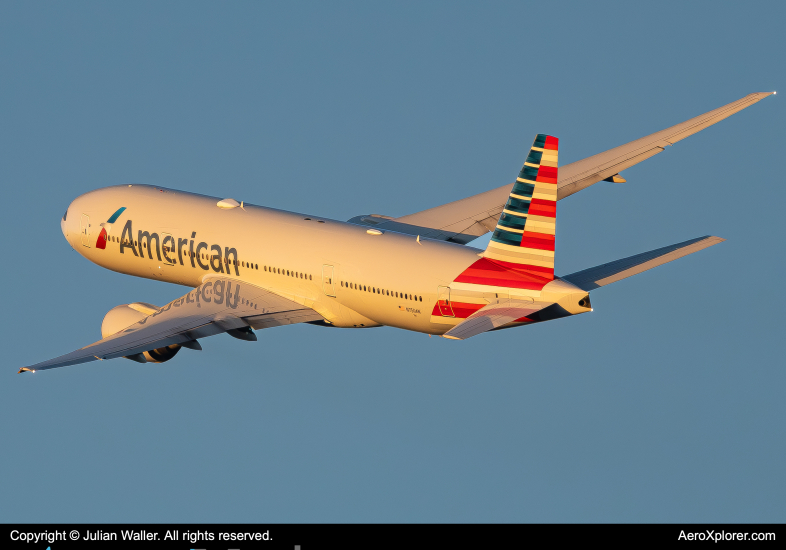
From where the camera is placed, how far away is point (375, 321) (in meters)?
65.6

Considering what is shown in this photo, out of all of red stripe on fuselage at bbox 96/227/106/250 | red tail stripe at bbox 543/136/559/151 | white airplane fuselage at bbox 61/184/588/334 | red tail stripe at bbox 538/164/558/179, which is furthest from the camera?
red stripe on fuselage at bbox 96/227/106/250

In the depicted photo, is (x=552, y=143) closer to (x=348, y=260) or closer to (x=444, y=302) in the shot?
(x=444, y=302)

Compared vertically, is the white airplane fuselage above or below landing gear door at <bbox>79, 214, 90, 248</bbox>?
below

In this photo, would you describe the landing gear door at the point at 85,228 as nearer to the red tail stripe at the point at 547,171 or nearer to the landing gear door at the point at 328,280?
the landing gear door at the point at 328,280

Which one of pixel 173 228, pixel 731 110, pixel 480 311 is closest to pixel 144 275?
pixel 173 228

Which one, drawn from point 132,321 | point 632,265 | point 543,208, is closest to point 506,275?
point 543,208

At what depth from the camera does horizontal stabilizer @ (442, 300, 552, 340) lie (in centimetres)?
5694

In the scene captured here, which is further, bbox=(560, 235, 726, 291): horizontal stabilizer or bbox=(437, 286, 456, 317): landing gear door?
bbox=(437, 286, 456, 317): landing gear door

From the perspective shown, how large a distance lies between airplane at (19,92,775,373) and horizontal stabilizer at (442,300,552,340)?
0.08m

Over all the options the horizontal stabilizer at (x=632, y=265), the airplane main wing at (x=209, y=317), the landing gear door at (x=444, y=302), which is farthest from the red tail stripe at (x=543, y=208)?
the airplane main wing at (x=209, y=317)

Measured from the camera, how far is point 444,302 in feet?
205

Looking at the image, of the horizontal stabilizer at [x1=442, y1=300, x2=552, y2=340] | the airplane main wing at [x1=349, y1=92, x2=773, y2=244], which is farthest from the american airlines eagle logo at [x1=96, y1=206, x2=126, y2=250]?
the horizontal stabilizer at [x1=442, y1=300, x2=552, y2=340]

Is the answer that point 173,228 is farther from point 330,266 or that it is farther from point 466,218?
point 466,218

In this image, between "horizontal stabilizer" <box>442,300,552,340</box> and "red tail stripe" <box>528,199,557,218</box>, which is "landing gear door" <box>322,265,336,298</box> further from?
"red tail stripe" <box>528,199,557,218</box>
